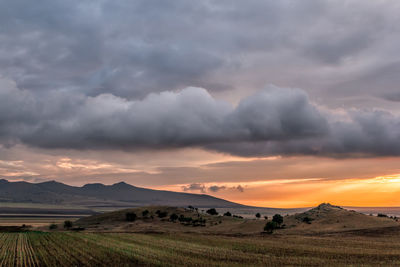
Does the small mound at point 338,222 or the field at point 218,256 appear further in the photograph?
the small mound at point 338,222

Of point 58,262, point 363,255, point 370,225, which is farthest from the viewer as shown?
point 370,225

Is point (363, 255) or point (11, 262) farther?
point (363, 255)

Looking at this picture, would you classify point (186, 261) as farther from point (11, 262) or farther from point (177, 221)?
point (177, 221)

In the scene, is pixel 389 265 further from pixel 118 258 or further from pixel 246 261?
pixel 118 258

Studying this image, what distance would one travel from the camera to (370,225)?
136250 mm

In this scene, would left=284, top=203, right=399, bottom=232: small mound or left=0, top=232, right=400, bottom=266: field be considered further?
left=284, top=203, right=399, bottom=232: small mound

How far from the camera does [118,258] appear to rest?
59.6 meters

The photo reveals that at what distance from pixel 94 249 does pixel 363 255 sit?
151 feet

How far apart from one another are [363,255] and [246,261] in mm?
20906

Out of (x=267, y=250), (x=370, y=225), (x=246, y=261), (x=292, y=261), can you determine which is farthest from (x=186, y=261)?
(x=370, y=225)

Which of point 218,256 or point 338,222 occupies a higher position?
point 218,256

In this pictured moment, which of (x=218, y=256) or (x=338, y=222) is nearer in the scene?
(x=218, y=256)

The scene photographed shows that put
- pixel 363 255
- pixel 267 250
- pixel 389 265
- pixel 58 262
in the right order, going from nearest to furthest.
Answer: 1. pixel 389 265
2. pixel 58 262
3. pixel 363 255
4. pixel 267 250

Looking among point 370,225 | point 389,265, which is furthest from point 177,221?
point 389,265
